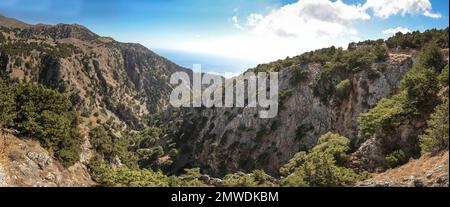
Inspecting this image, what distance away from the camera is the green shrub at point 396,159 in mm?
39219

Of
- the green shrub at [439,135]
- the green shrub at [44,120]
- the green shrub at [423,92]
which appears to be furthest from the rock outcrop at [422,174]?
the green shrub at [44,120]

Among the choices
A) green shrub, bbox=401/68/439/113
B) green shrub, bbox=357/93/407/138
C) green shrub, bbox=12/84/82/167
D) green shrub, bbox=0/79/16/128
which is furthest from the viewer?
green shrub, bbox=12/84/82/167

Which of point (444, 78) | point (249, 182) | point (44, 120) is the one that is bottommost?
point (249, 182)

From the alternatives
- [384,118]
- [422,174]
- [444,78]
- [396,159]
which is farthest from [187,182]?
[444,78]

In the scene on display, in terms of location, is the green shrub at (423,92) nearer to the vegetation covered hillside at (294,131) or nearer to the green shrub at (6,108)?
the vegetation covered hillside at (294,131)

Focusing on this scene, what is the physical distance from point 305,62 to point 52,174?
69.1 m

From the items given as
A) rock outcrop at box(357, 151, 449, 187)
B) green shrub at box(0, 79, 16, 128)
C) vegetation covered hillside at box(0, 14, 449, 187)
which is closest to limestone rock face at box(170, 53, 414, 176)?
vegetation covered hillside at box(0, 14, 449, 187)

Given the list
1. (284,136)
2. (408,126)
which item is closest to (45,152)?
(408,126)

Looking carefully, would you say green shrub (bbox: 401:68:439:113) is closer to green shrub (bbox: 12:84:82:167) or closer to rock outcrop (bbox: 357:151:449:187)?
rock outcrop (bbox: 357:151:449:187)

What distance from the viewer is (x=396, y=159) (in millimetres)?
39500

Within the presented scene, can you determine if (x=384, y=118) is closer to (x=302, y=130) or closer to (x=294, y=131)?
(x=302, y=130)

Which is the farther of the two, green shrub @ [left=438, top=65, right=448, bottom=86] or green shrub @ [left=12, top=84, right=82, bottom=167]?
Result: green shrub @ [left=12, top=84, right=82, bottom=167]

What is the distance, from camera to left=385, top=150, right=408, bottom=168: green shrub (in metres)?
39.2
